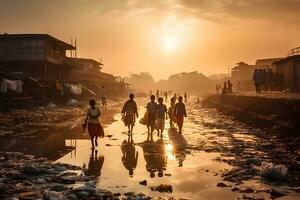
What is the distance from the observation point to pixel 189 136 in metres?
17.9

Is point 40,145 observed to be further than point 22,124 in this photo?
No

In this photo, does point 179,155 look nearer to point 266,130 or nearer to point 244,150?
point 244,150

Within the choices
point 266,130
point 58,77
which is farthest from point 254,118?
point 58,77

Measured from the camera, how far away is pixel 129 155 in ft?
41.5

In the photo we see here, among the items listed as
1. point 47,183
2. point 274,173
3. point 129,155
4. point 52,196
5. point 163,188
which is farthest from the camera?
point 129,155

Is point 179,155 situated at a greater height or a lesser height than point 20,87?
lesser

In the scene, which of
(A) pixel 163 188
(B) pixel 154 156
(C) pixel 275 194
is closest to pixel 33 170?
(A) pixel 163 188

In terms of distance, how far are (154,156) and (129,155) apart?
83 centimetres

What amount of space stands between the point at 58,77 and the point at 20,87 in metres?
19.1

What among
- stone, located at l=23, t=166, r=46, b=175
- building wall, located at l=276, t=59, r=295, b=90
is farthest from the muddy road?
building wall, located at l=276, t=59, r=295, b=90

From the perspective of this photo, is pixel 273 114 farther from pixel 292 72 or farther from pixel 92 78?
pixel 92 78

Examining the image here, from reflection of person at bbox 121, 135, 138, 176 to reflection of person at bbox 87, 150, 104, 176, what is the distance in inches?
27.3

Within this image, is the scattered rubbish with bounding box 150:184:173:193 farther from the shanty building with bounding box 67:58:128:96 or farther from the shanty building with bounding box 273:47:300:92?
the shanty building with bounding box 67:58:128:96

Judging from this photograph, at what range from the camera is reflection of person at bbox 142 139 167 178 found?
10406 millimetres
